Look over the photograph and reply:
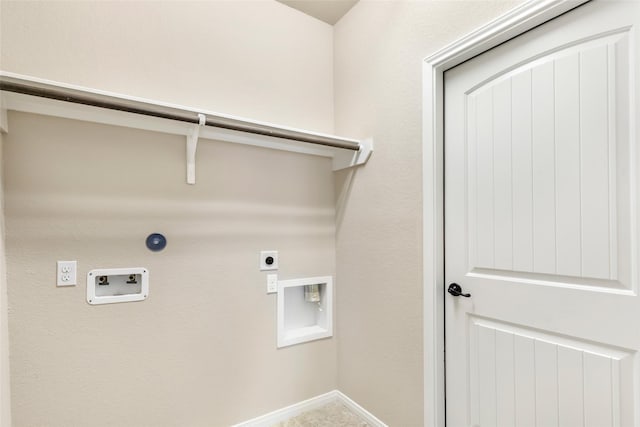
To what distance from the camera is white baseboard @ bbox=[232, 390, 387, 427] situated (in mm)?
1894

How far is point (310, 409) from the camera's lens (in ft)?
6.85

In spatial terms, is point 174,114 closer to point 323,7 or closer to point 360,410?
point 323,7

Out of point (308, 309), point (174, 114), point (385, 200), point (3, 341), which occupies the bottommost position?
point (308, 309)

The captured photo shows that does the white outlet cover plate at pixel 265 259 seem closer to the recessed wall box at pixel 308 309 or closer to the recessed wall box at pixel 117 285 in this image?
the recessed wall box at pixel 308 309

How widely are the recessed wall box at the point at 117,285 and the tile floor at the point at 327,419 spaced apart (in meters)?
1.19

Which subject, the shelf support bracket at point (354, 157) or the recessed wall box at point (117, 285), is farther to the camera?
the shelf support bracket at point (354, 157)

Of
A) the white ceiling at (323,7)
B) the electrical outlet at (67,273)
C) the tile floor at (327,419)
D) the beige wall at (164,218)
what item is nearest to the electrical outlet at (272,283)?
the beige wall at (164,218)

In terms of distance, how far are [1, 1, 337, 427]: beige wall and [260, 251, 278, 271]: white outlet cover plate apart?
0.13 ft

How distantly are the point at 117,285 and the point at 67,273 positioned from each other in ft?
0.72

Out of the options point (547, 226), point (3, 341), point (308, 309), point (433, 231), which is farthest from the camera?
point (308, 309)

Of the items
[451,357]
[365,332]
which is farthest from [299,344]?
[451,357]

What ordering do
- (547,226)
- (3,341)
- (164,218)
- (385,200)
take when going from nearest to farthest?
(547,226) < (3,341) < (164,218) < (385,200)

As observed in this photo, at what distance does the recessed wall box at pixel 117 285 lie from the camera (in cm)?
151

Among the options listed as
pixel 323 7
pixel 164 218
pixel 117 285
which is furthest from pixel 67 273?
pixel 323 7
